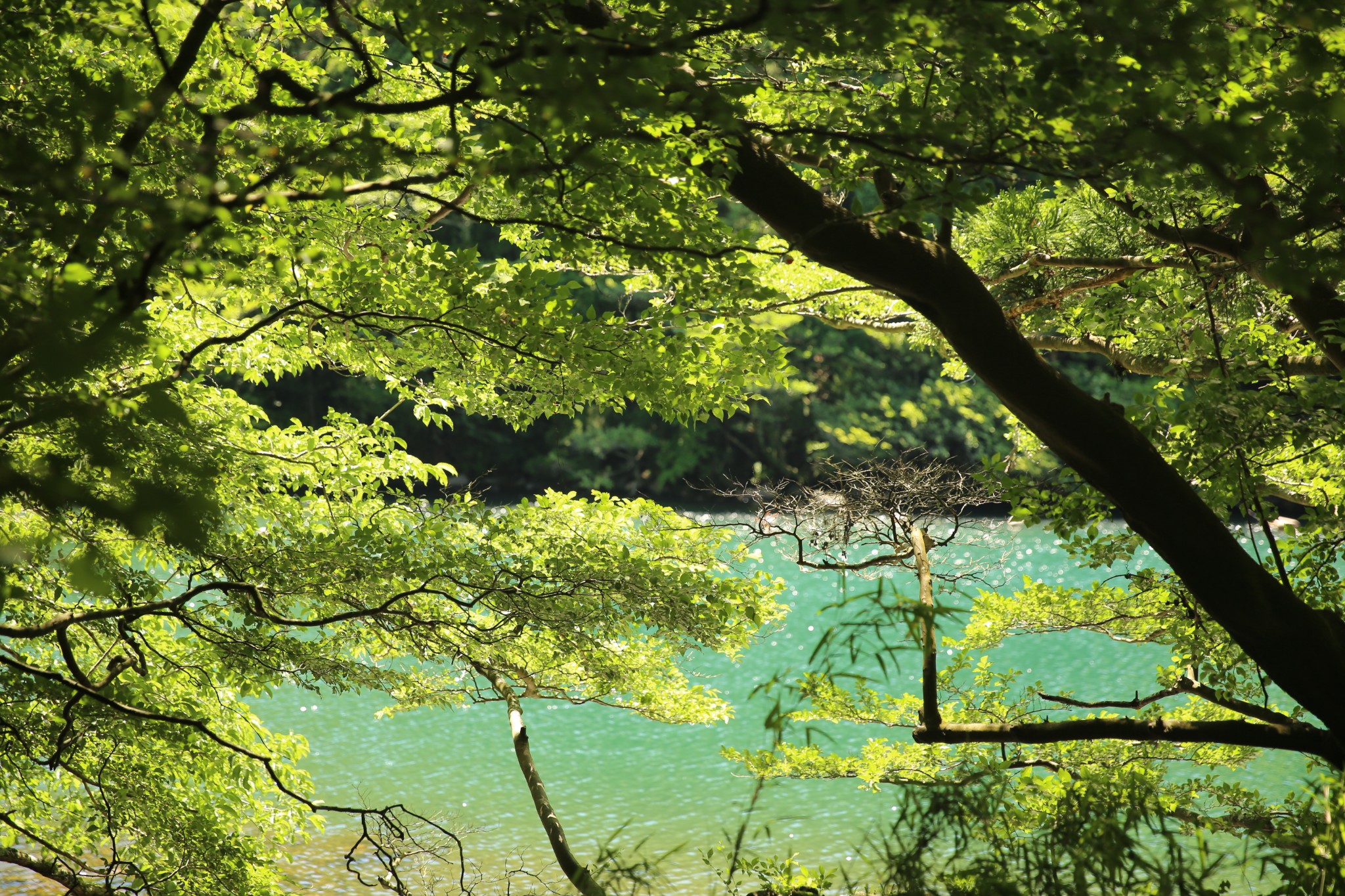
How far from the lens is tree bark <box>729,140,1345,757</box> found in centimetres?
354

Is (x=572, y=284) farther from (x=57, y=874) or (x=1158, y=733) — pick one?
(x=57, y=874)

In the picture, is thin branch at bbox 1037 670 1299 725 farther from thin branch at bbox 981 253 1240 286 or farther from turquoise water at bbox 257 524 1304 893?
turquoise water at bbox 257 524 1304 893

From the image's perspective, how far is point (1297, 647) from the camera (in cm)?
354

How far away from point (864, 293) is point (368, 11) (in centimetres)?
435

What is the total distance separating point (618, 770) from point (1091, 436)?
10028 mm

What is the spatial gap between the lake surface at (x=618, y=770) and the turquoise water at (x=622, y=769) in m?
0.03

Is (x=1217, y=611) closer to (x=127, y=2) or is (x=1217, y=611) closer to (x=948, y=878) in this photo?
(x=948, y=878)

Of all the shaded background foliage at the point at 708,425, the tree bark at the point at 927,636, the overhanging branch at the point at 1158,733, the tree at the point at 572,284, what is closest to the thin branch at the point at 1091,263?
the tree at the point at 572,284

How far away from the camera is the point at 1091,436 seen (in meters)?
3.63

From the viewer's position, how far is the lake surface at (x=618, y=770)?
10047mm

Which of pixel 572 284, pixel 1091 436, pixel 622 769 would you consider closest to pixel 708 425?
pixel 622 769

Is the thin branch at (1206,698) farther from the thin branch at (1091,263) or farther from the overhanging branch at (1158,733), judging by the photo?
the thin branch at (1091,263)

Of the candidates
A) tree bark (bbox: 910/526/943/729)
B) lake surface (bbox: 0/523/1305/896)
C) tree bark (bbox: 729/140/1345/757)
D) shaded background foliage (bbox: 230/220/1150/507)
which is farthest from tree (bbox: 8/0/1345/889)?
shaded background foliage (bbox: 230/220/1150/507)

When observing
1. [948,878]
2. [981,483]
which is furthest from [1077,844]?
[981,483]
